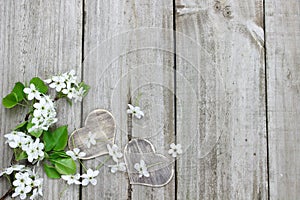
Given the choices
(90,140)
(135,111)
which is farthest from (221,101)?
(90,140)

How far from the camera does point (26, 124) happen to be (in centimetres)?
90

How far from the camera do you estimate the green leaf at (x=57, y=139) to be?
89cm

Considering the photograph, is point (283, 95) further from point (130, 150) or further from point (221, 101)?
point (130, 150)

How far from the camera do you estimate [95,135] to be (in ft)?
3.00

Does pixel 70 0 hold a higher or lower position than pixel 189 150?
higher

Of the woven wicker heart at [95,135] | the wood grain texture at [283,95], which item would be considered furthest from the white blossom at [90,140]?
the wood grain texture at [283,95]

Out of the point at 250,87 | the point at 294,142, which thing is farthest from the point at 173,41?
the point at 294,142

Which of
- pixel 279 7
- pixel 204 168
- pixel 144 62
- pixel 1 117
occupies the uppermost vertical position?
pixel 279 7

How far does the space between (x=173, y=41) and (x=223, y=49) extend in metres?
0.11

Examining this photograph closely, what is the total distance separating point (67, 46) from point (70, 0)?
0.35 feet

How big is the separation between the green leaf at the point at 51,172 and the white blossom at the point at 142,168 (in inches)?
6.7

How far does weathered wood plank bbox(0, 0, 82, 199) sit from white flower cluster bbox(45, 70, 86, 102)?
25 millimetres

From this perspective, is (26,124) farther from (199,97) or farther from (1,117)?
(199,97)

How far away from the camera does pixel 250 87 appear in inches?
37.1
